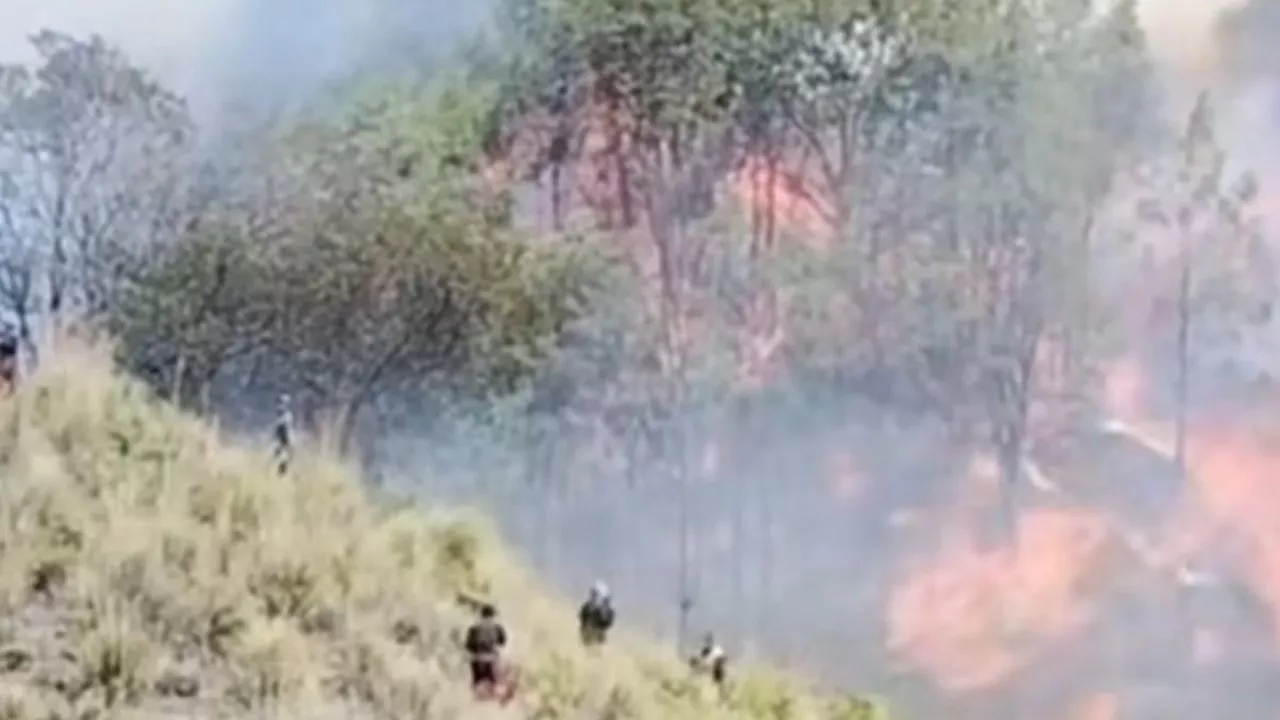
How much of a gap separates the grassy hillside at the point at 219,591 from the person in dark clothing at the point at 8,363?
3.0 inches

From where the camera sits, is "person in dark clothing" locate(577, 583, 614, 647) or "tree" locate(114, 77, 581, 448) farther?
"tree" locate(114, 77, 581, 448)

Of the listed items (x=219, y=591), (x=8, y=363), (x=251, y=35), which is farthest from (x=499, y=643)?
(x=251, y=35)

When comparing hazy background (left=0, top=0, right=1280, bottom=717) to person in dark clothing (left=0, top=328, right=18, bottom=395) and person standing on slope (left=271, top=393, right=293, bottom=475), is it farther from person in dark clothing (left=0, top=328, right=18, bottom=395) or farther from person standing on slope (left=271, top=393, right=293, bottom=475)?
person in dark clothing (left=0, top=328, right=18, bottom=395)

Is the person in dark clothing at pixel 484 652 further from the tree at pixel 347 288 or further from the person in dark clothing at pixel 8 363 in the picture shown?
the tree at pixel 347 288

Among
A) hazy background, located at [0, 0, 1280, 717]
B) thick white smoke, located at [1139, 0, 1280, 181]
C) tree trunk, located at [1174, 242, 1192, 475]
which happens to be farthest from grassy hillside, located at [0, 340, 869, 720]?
thick white smoke, located at [1139, 0, 1280, 181]

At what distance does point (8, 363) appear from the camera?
6.72m

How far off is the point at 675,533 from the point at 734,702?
2.53ft

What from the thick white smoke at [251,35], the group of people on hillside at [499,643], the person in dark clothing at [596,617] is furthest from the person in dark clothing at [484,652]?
the thick white smoke at [251,35]

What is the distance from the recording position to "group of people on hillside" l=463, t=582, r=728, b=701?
18.7 feet

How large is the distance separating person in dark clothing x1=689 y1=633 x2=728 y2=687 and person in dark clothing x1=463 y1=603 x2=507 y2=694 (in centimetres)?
190

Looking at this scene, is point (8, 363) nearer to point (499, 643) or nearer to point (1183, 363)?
point (499, 643)

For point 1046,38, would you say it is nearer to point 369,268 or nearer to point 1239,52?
point 1239,52

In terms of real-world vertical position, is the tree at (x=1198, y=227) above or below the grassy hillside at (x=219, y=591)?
above

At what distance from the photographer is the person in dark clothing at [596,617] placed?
725 centimetres
